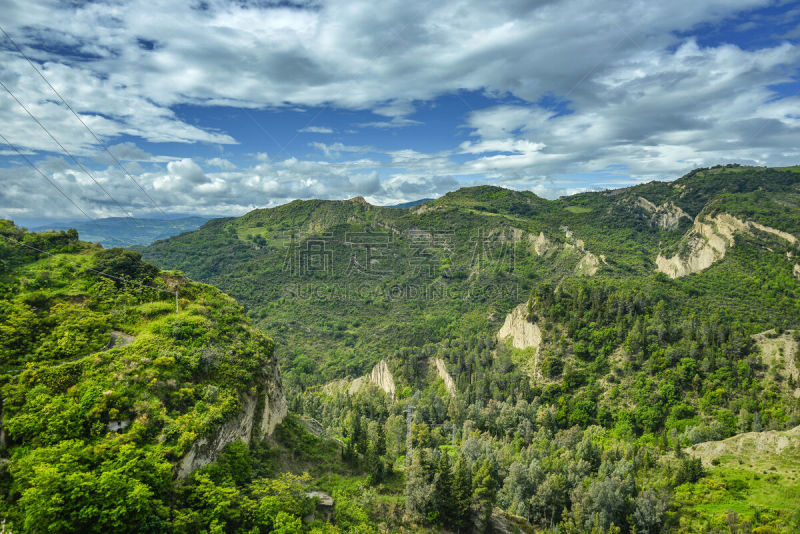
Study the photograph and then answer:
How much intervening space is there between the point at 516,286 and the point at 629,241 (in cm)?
7719

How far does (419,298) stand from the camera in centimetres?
19350

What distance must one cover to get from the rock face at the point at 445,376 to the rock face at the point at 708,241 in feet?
314

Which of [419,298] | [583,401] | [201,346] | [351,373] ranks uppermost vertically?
[201,346]

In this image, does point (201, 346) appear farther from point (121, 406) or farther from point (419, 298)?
point (419, 298)

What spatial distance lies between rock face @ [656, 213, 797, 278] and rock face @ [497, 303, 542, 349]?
243 ft

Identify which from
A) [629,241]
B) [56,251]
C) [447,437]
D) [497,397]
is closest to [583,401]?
[497,397]

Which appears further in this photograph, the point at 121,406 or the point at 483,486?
the point at 483,486

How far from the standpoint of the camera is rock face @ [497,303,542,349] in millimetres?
98312

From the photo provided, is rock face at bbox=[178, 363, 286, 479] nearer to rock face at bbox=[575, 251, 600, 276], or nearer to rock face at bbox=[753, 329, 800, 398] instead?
rock face at bbox=[753, 329, 800, 398]

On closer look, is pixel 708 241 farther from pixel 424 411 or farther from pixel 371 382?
pixel 371 382

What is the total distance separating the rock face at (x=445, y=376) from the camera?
103m

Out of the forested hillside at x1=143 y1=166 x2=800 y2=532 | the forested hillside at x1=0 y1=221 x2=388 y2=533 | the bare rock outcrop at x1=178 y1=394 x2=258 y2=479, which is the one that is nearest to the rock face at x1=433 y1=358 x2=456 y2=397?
the forested hillside at x1=143 y1=166 x2=800 y2=532

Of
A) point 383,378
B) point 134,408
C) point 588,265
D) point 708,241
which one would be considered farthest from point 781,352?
point 134,408

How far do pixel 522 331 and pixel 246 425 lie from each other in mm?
85140
